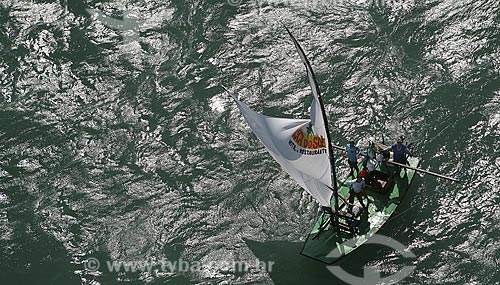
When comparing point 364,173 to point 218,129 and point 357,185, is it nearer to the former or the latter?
point 357,185

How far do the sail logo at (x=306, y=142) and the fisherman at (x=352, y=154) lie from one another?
4357mm

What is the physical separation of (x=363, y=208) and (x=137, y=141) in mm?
14154

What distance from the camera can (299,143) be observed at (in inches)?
1147

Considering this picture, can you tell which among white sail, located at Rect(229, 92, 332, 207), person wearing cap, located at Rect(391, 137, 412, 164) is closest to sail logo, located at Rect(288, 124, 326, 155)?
white sail, located at Rect(229, 92, 332, 207)

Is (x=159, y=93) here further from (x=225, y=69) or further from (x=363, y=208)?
(x=363, y=208)

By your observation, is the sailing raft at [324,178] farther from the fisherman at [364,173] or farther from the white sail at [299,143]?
the fisherman at [364,173]

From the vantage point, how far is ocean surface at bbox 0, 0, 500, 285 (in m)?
33.3

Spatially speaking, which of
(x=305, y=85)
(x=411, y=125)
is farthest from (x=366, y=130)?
(x=305, y=85)

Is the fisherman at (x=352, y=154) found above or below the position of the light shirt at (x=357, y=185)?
above

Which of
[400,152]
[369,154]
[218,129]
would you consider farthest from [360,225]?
[218,129]

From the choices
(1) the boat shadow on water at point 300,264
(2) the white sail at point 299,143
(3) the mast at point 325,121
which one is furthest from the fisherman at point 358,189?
(1) the boat shadow on water at point 300,264

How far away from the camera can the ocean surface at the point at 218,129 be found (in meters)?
33.3

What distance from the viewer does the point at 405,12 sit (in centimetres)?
4462

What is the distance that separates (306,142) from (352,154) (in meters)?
5.28
